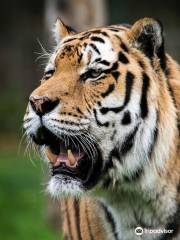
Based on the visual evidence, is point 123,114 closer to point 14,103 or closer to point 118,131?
point 118,131

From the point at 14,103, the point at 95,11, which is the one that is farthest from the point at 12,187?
the point at 14,103

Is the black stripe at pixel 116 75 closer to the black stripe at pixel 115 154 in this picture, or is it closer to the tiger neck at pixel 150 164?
the tiger neck at pixel 150 164

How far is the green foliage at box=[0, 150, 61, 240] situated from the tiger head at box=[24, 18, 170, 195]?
3.49 meters

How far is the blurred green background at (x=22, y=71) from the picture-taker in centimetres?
1220

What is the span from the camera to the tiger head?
452cm

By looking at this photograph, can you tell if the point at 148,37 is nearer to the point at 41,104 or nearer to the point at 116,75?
the point at 116,75

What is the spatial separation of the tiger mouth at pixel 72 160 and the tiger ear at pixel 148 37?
58 cm

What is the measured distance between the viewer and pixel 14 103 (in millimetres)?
19406

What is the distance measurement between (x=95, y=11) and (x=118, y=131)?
5407 millimetres

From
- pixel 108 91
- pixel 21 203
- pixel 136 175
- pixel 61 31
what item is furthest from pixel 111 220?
pixel 21 203

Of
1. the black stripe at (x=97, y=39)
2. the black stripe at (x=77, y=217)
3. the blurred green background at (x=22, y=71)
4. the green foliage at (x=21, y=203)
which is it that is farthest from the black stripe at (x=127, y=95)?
the blurred green background at (x=22, y=71)

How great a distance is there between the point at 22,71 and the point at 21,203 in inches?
322

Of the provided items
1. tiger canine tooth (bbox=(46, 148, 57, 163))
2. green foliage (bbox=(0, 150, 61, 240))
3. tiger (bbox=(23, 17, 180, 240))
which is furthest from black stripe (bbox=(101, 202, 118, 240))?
green foliage (bbox=(0, 150, 61, 240))

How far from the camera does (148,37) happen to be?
473 centimetres
